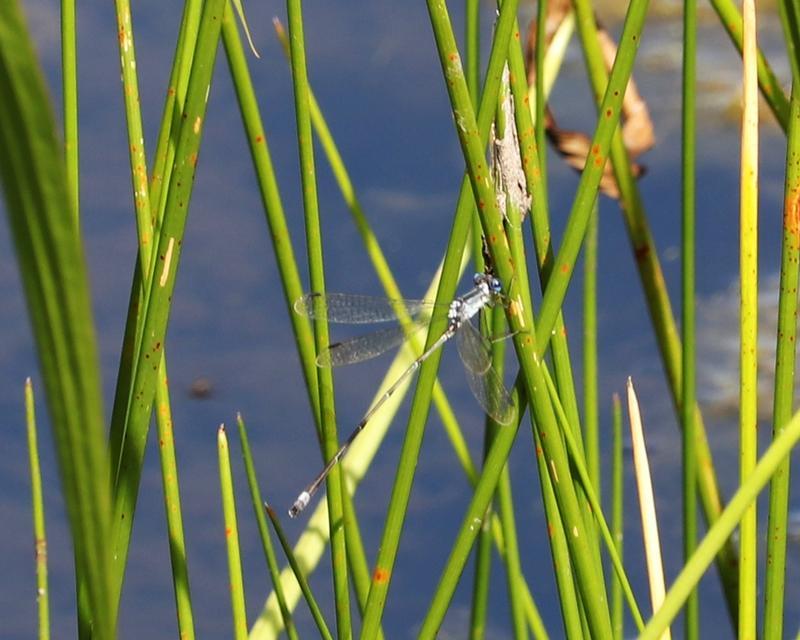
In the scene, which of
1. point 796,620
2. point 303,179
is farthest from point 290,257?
point 796,620

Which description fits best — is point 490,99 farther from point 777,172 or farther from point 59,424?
point 777,172

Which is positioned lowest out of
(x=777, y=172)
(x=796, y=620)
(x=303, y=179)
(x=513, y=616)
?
(x=796, y=620)

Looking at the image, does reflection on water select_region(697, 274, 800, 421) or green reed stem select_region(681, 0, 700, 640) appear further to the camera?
reflection on water select_region(697, 274, 800, 421)

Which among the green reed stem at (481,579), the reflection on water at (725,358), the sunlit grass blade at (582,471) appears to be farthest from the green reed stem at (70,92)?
the reflection on water at (725,358)

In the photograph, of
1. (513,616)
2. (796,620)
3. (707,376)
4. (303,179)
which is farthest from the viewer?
(707,376)

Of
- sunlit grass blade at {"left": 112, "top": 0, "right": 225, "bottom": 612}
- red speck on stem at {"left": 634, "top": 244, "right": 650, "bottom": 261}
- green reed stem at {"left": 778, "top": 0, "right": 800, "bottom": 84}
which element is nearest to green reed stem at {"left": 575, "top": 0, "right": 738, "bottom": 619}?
red speck on stem at {"left": 634, "top": 244, "right": 650, "bottom": 261}

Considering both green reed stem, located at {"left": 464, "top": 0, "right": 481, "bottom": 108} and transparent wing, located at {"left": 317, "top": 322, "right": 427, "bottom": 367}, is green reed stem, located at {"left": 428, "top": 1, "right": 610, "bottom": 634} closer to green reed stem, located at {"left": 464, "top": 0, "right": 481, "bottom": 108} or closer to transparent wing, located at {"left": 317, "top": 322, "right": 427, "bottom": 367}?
green reed stem, located at {"left": 464, "top": 0, "right": 481, "bottom": 108}

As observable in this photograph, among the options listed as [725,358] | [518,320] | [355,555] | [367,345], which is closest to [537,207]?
[518,320]

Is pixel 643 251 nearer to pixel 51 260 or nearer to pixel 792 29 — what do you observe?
pixel 792 29
